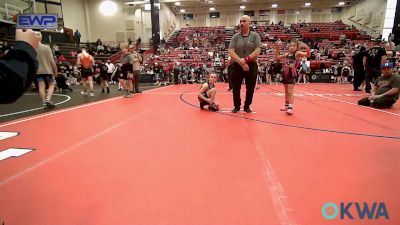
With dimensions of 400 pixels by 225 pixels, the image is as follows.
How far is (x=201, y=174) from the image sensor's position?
6.71ft

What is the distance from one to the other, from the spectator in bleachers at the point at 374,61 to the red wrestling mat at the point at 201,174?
4.84 metres

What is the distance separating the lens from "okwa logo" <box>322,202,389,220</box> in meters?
1.46

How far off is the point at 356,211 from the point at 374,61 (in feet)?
25.8

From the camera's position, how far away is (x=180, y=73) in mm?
16375

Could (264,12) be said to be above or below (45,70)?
above

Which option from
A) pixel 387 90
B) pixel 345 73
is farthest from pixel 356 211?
pixel 345 73

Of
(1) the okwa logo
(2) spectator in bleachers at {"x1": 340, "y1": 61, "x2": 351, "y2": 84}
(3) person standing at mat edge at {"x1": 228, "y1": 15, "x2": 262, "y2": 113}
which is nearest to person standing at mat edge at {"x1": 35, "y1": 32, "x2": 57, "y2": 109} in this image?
(3) person standing at mat edge at {"x1": 228, "y1": 15, "x2": 262, "y2": 113}

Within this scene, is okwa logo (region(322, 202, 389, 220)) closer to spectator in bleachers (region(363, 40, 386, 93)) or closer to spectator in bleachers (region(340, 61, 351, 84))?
spectator in bleachers (region(363, 40, 386, 93))

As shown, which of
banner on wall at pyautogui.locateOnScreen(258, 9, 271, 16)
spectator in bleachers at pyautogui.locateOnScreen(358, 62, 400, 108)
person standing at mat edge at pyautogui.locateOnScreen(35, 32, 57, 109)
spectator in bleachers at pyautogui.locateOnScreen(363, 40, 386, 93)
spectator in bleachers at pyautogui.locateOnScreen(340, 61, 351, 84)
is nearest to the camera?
spectator in bleachers at pyautogui.locateOnScreen(358, 62, 400, 108)

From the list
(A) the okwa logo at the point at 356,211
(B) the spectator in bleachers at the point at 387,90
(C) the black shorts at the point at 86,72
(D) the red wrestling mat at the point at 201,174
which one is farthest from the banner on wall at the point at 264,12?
(A) the okwa logo at the point at 356,211

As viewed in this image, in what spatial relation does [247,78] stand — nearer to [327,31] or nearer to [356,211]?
[356,211]

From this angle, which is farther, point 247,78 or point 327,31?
point 327,31

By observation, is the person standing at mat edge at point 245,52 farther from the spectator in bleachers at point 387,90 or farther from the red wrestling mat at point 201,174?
the spectator in bleachers at point 387,90

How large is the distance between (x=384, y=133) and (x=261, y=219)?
2780mm
